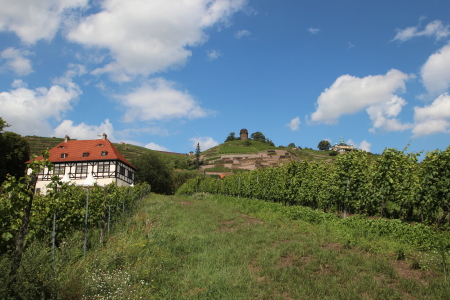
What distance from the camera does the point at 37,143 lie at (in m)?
80.5

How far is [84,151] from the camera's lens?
42.6 meters

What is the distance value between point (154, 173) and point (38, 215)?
45.6 m

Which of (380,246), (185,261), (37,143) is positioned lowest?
(185,261)

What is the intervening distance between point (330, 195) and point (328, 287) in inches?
408

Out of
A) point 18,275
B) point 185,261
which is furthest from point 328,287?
point 18,275

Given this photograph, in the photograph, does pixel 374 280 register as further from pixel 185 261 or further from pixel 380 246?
pixel 185 261

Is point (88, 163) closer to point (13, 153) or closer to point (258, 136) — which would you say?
point (13, 153)

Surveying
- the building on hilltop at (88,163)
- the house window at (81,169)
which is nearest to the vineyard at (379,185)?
the building on hilltop at (88,163)

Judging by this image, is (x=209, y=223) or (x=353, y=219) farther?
(x=209, y=223)

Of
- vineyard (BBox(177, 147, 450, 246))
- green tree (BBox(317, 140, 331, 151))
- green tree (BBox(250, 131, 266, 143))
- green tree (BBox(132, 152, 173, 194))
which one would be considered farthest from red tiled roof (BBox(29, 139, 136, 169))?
green tree (BBox(317, 140, 331, 151))

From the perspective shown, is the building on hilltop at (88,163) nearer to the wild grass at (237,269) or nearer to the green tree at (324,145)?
the wild grass at (237,269)

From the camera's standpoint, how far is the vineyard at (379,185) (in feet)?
35.9

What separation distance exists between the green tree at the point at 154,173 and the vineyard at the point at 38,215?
38177mm

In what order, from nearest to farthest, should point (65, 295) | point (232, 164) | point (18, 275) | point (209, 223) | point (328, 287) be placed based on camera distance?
point (18, 275) → point (65, 295) → point (328, 287) → point (209, 223) → point (232, 164)
